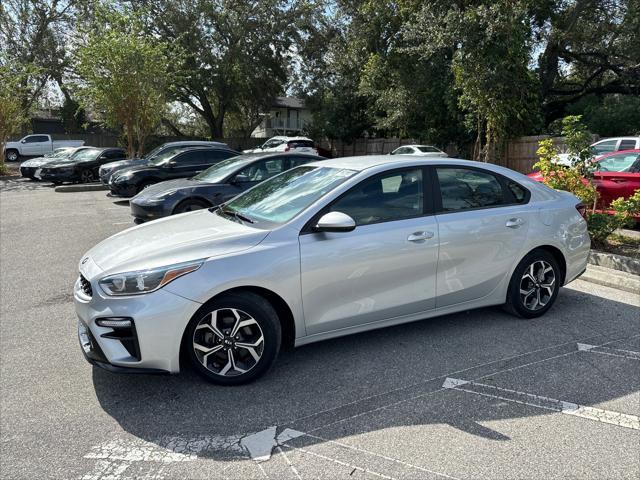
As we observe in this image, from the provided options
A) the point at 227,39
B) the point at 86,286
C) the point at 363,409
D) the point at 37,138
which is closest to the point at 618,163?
the point at 363,409

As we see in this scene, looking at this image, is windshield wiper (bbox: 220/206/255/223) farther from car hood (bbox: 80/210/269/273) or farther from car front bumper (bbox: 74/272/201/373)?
car front bumper (bbox: 74/272/201/373)

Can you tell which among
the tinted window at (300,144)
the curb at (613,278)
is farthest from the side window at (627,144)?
the tinted window at (300,144)

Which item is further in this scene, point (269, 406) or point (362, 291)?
point (362, 291)

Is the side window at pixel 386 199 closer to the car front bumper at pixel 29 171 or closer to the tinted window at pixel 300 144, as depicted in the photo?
the car front bumper at pixel 29 171

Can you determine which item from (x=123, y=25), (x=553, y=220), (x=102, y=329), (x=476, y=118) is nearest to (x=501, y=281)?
(x=553, y=220)

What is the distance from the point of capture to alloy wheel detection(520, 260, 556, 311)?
4855 millimetres

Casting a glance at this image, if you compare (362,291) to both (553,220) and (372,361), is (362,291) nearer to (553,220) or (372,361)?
(372,361)

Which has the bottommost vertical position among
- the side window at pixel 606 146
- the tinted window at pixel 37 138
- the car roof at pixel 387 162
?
the car roof at pixel 387 162

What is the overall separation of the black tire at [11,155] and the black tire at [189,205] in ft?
92.7

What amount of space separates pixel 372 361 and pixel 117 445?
6.38 ft

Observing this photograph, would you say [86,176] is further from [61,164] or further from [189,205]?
[189,205]

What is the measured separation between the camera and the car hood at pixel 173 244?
3469mm

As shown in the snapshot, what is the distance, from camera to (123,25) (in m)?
22.1

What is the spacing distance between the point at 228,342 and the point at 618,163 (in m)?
9.01
